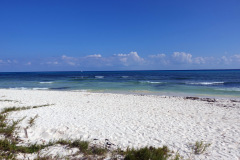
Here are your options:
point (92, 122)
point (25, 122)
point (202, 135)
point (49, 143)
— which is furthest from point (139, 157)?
point (25, 122)

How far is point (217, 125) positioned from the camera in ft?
22.9

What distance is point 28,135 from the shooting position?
5238 millimetres

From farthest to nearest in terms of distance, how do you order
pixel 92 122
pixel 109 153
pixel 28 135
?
pixel 92 122 → pixel 28 135 → pixel 109 153

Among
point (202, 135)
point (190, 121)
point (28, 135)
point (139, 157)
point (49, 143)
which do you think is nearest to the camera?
point (139, 157)

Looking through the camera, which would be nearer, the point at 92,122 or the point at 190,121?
the point at 92,122

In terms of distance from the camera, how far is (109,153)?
13.7 ft

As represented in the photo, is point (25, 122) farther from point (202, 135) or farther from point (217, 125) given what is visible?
point (217, 125)

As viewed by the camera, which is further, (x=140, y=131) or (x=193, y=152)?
(x=140, y=131)

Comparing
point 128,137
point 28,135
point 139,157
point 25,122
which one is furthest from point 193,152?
point 25,122

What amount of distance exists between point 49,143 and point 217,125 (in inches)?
281

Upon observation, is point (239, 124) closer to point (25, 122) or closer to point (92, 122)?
point (92, 122)

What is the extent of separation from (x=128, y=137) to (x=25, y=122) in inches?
186

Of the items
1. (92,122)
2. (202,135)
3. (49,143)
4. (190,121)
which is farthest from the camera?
(190,121)

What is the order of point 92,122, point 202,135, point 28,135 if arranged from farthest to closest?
point 92,122
point 202,135
point 28,135
